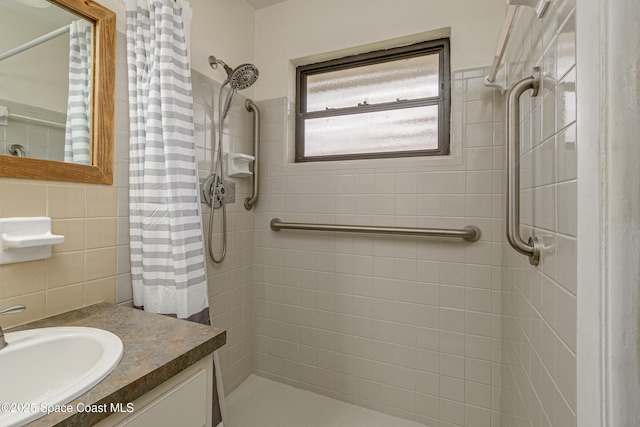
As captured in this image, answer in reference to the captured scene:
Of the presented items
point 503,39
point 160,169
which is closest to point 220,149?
point 160,169

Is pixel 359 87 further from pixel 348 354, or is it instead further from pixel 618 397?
pixel 618 397

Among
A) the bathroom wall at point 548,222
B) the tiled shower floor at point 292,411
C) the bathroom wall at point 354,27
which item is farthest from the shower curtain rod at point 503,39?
the tiled shower floor at point 292,411

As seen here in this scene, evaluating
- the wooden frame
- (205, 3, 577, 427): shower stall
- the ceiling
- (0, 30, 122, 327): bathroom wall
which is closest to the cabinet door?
(0, 30, 122, 327): bathroom wall

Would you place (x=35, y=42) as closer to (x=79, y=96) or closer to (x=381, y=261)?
(x=79, y=96)

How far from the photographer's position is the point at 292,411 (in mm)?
1536

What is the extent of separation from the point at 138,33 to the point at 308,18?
1.01m

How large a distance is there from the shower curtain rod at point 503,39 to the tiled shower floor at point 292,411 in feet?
5.63

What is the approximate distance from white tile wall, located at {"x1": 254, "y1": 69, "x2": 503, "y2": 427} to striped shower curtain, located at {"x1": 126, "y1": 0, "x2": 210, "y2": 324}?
0.73 meters

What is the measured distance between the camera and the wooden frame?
3.15ft

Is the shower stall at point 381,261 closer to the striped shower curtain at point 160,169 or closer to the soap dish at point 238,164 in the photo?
the soap dish at point 238,164

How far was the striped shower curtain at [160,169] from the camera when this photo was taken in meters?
1.04

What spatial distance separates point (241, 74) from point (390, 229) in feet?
3.57

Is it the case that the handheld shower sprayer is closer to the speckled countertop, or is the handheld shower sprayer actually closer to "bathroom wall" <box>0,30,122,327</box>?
"bathroom wall" <box>0,30,122,327</box>

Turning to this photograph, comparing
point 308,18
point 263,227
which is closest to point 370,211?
point 263,227
